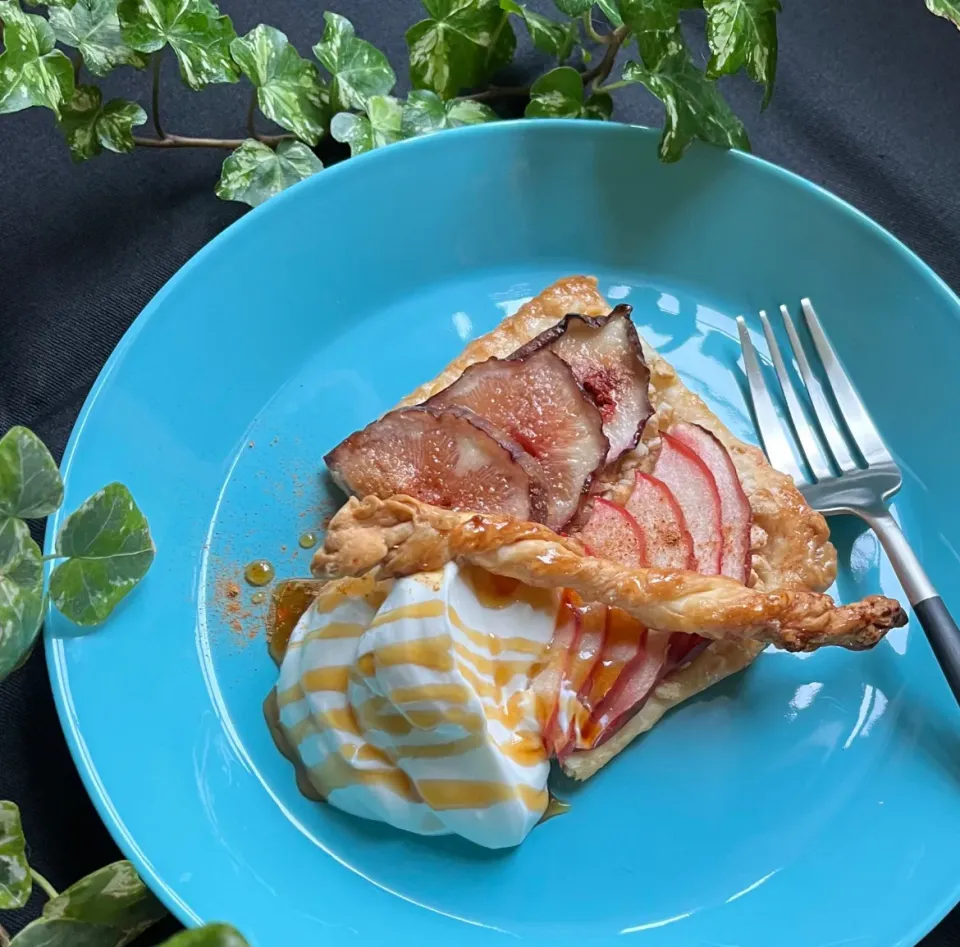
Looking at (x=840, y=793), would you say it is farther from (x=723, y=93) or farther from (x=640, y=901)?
(x=723, y=93)

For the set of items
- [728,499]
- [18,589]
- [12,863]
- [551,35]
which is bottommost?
[12,863]

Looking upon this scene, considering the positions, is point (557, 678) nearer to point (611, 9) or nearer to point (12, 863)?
point (12, 863)

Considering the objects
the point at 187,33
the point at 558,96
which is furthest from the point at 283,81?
the point at 558,96

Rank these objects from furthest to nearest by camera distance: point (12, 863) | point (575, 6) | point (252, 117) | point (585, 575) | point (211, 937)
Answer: point (252, 117) < point (575, 6) < point (585, 575) < point (12, 863) < point (211, 937)

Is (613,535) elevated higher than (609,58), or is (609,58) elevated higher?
(609,58)

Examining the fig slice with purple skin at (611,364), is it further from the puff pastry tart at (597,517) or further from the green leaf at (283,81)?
the green leaf at (283,81)

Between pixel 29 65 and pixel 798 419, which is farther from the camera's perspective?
pixel 798 419
